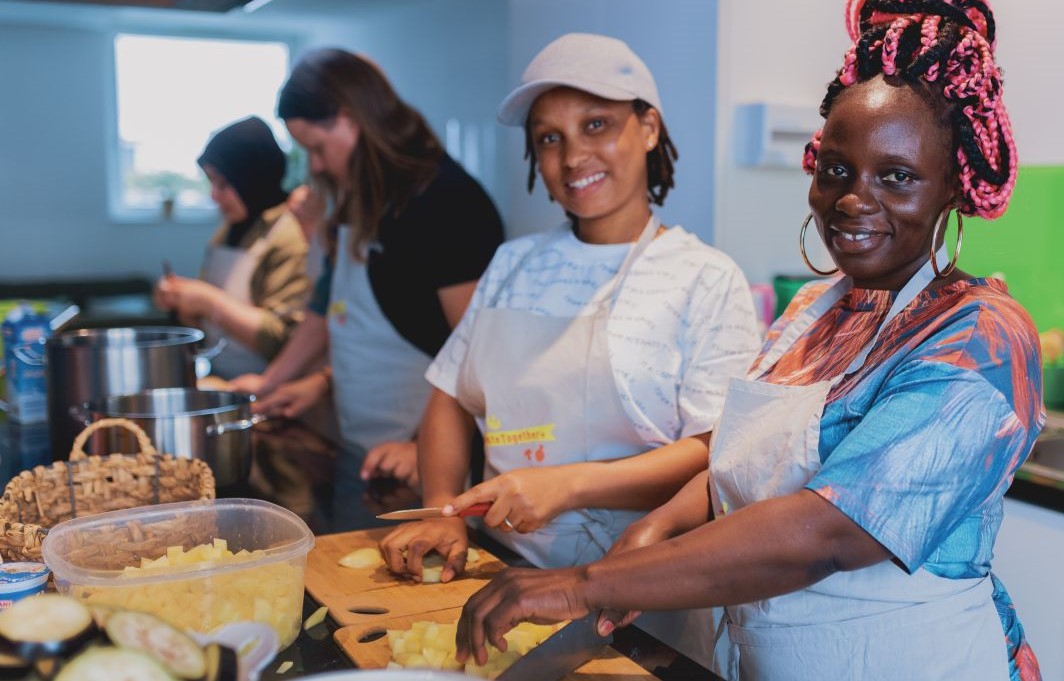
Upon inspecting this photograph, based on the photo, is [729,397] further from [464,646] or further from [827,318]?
[464,646]

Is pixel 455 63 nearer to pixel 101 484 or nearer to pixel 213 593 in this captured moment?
pixel 101 484

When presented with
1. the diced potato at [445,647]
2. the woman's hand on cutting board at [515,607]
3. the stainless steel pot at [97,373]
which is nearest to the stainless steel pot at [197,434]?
the stainless steel pot at [97,373]

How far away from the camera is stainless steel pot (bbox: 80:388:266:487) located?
1.55m

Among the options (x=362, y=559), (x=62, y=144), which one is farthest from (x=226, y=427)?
(x=62, y=144)

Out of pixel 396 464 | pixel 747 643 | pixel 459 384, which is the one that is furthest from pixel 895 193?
pixel 396 464

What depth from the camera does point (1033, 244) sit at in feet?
7.34

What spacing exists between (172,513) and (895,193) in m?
0.85

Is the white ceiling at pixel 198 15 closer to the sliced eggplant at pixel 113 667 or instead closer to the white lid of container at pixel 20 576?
the white lid of container at pixel 20 576

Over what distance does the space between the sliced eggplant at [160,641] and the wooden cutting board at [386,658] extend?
0.32 m

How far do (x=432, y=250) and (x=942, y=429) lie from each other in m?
1.43

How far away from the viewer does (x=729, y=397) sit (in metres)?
1.25

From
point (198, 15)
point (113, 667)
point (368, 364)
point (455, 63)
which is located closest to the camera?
point (113, 667)

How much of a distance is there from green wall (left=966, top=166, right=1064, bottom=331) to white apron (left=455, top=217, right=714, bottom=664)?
1031 mm

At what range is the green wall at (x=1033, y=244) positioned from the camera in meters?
2.19
